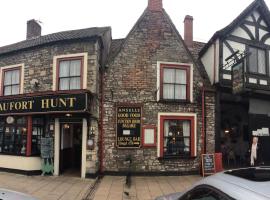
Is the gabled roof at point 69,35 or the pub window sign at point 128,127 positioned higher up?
the gabled roof at point 69,35

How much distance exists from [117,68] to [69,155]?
4.76 m

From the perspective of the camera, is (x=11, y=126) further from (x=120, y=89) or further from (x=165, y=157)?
(x=165, y=157)

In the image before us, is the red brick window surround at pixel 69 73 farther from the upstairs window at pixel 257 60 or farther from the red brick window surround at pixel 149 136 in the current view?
the upstairs window at pixel 257 60

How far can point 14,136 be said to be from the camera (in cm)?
1410

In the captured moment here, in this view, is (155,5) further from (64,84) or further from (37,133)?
(37,133)

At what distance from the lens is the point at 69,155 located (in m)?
14.9

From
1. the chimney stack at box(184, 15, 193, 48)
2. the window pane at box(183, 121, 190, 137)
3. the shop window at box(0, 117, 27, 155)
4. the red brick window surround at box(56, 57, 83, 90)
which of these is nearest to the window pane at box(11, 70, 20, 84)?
the shop window at box(0, 117, 27, 155)

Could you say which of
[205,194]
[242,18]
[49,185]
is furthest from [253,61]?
[205,194]

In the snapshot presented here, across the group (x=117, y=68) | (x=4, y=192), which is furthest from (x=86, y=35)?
(x=4, y=192)

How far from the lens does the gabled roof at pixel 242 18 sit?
48.3 ft

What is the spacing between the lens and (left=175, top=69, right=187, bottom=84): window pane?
1427 cm

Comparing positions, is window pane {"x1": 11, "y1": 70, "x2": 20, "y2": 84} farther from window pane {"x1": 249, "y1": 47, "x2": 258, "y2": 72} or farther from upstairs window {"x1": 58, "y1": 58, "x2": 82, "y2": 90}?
window pane {"x1": 249, "y1": 47, "x2": 258, "y2": 72}

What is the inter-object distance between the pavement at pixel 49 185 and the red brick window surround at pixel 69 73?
3.78 metres

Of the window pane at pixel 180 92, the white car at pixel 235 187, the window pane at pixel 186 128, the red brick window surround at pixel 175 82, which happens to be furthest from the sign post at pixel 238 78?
the white car at pixel 235 187
